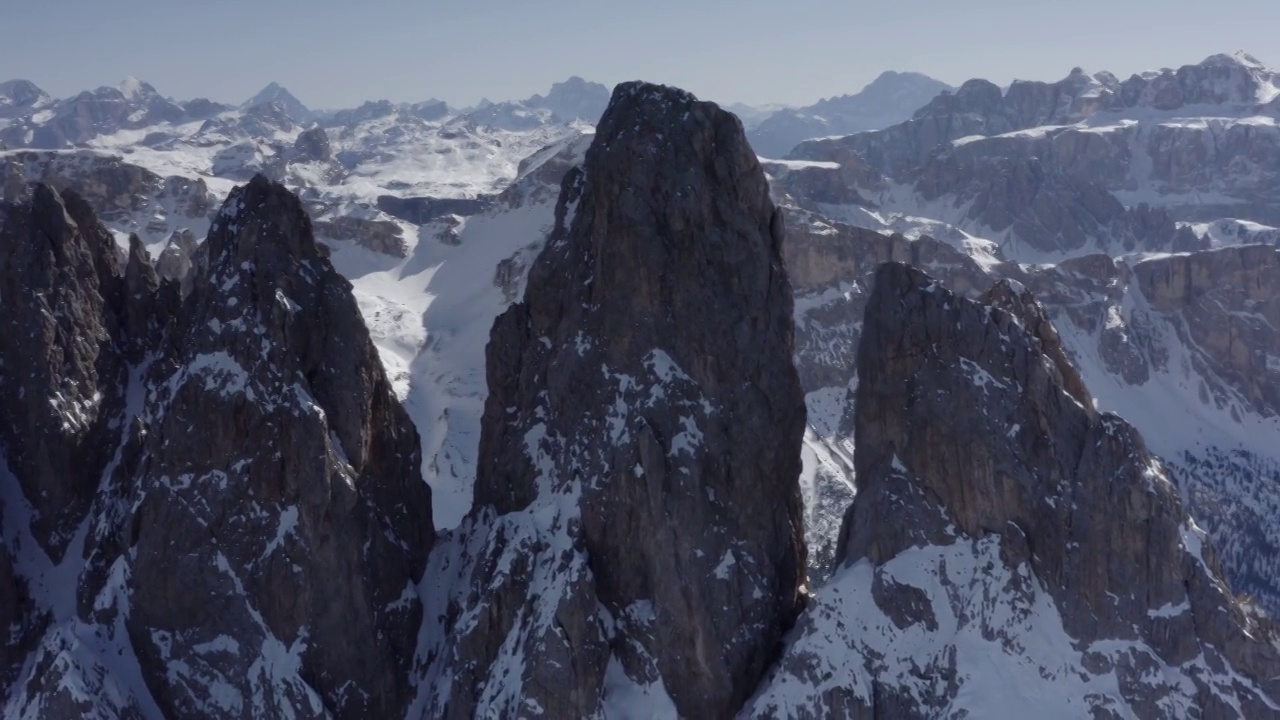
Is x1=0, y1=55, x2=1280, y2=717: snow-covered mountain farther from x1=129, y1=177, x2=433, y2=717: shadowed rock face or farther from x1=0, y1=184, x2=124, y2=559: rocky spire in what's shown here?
x1=0, y1=184, x2=124, y2=559: rocky spire

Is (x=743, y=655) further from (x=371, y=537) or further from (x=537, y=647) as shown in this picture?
(x=371, y=537)

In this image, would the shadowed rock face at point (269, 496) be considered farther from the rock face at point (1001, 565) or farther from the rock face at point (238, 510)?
the rock face at point (1001, 565)

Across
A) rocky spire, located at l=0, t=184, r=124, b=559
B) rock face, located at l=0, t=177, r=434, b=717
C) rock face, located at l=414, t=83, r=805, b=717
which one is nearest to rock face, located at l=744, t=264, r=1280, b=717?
rock face, located at l=414, t=83, r=805, b=717

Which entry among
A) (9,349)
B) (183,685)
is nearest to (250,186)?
(9,349)

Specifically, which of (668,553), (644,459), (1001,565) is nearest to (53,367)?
(644,459)

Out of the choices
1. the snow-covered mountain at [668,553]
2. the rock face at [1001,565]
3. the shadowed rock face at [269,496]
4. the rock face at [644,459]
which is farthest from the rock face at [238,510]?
the rock face at [1001,565]

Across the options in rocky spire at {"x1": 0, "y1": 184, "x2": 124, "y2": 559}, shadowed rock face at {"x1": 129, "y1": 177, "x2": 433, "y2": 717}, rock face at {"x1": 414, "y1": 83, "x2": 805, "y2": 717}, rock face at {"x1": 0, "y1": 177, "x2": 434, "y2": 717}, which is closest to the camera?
rock face at {"x1": 414, "y1": 83, "x2": 805, "y2": 717}
